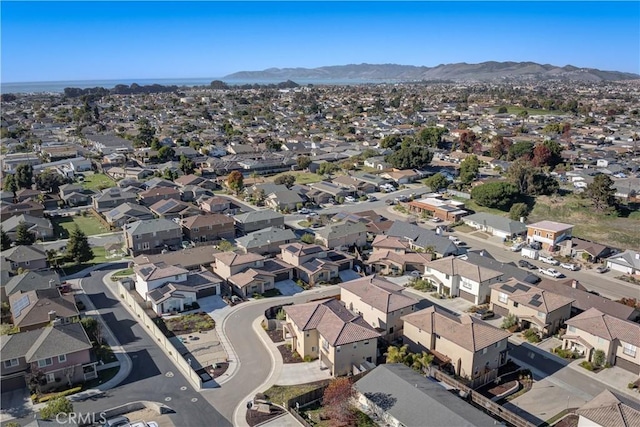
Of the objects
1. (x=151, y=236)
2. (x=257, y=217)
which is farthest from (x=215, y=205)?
(x=151, y=236)

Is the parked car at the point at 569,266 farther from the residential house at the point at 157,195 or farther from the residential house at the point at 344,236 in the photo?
the residential house at the point at 157,195

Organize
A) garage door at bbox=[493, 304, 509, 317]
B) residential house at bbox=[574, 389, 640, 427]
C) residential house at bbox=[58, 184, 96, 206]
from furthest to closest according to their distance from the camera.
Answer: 1. residential house at bbox=[58, 184, 96, 206]
2. garage door at bbox=[493, 304, 509, 317]
3. residential house at bbox=[574, 389, 640, 427]

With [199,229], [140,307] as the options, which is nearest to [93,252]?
[199,229]

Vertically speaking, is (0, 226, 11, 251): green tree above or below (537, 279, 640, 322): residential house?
above

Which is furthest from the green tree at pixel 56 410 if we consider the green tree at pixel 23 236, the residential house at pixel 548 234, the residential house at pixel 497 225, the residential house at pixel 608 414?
the residential house at pixel 497 225

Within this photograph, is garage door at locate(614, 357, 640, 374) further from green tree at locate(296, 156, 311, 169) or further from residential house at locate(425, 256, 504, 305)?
green tree at locate(296, 156, 311, 169)

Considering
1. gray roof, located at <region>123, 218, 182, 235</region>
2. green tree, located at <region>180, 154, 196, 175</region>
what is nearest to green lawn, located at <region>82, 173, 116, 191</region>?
green tree, located at <region>180, 154, 196, 175</region>

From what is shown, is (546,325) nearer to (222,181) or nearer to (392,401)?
(392,401)
